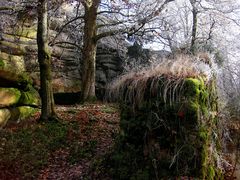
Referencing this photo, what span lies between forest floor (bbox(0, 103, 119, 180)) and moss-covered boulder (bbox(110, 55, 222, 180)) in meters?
1.13

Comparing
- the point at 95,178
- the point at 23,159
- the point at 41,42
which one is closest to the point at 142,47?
the point at 41,42

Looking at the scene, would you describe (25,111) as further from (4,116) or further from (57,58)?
(57,58)

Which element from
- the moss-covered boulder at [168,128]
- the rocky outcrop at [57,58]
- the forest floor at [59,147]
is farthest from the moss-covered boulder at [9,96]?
the moss-covered boulder at [168,128]

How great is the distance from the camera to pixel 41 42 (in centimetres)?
1192

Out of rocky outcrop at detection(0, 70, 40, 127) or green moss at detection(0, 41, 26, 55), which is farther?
green moss at detection(0, 41, 26, 55)

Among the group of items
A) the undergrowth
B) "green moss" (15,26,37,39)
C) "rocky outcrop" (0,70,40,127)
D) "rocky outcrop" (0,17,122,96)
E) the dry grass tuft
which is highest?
"green moss" (15,26,37,39)

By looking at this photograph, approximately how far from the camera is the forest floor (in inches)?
357

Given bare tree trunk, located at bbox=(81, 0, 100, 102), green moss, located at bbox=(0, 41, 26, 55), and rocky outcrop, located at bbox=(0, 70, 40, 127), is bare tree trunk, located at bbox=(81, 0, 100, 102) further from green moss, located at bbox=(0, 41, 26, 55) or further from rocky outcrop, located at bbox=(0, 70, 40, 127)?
green moss, located at bbox=(0, 41, 26, 55)

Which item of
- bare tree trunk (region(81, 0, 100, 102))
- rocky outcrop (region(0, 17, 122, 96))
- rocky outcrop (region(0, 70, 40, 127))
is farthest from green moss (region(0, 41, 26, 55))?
bare tree trunk (region(81, 0, 100, 102))

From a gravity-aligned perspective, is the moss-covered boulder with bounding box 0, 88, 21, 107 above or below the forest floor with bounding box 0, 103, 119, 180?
above

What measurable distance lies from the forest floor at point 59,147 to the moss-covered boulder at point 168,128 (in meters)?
1.13

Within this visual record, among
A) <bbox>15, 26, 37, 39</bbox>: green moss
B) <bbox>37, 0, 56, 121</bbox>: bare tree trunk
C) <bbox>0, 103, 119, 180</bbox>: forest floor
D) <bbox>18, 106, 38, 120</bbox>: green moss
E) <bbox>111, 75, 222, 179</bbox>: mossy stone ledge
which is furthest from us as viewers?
<bbox>15, 26, 37, 39</bbox>: green moss

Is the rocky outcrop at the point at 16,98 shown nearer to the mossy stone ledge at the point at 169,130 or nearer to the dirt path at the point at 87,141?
the dirt path at the point at 87,141

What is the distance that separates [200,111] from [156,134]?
0.97m
